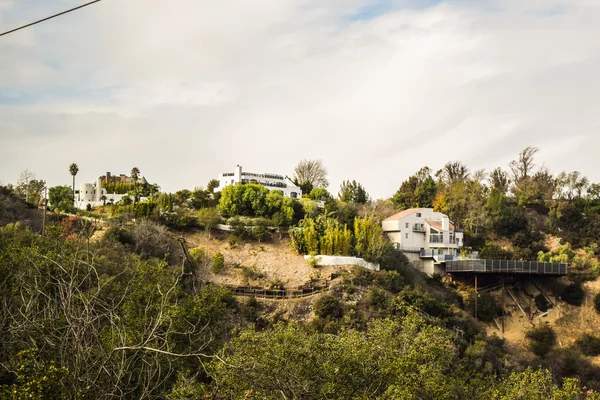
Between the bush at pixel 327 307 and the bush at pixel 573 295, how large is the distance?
61.2 feet

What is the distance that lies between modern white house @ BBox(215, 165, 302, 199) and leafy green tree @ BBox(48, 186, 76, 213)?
1291cm

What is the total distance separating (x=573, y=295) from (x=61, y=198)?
1542 inches

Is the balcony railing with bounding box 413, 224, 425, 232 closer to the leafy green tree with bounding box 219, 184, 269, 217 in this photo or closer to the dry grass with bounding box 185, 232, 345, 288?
the dry grass with bounding box 185, 232, 345, 288

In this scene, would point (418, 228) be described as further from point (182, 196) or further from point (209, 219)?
point (182, 196)

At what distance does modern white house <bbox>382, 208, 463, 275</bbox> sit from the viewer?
137 feet

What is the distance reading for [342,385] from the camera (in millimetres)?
14750

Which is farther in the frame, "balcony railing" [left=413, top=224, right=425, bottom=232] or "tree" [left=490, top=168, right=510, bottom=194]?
"tree" [left=490, top=168, right=510, bottom=194]

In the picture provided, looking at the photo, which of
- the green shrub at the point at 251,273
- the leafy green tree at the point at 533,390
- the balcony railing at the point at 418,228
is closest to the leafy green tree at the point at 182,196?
the green shrub at the point at 251,273

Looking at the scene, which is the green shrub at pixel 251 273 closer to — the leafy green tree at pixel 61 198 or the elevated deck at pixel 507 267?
the elevated deck at pixel 507 267

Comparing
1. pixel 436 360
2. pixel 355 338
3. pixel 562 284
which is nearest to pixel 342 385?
pixel 355 338

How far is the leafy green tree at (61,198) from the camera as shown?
143ft

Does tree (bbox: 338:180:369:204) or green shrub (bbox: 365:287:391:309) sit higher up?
tree (bbox: 338:180:369:204)

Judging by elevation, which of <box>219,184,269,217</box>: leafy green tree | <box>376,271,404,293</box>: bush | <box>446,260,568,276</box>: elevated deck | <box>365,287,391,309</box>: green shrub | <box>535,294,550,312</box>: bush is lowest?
<box>535,294,550,312</box>: bush

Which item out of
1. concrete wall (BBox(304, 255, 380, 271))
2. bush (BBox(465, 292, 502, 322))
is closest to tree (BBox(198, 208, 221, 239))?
concrete wall (BBox(304, 255, 380, 271))
